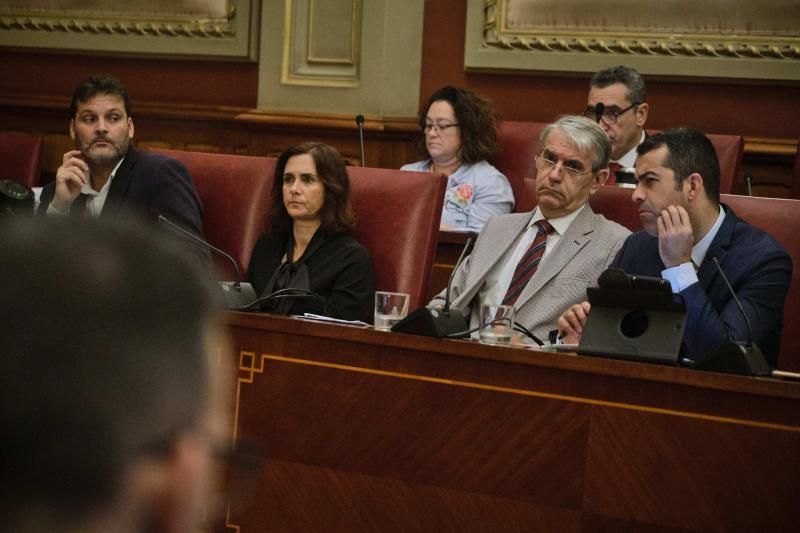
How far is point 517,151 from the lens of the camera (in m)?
4.38

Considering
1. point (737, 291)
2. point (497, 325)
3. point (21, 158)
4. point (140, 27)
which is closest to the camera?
point (497, 325)

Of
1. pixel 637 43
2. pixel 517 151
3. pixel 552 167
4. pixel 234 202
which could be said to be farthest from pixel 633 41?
pixel 234 202

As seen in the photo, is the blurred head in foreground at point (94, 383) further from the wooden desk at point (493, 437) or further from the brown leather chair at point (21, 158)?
the brown leather chair at point (21, 158)

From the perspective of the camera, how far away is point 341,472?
234cm

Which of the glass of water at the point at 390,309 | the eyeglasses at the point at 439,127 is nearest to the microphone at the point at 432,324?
the glass of water at the point at 390,309

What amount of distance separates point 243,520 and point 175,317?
192cm

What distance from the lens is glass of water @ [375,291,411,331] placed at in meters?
2.58

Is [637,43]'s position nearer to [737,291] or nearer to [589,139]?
[589,139]

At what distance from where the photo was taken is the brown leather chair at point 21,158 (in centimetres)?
462

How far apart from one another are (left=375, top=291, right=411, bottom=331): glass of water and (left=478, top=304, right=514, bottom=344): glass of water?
0.62ft

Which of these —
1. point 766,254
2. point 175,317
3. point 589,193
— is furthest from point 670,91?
point 175,317

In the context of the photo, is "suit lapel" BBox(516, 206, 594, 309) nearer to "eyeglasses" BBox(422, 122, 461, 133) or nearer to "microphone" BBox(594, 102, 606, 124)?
"microphone" BBox(594, 102, 606, 124)

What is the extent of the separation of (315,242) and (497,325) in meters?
0.98

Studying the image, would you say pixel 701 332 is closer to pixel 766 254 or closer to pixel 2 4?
pixel 766 254
